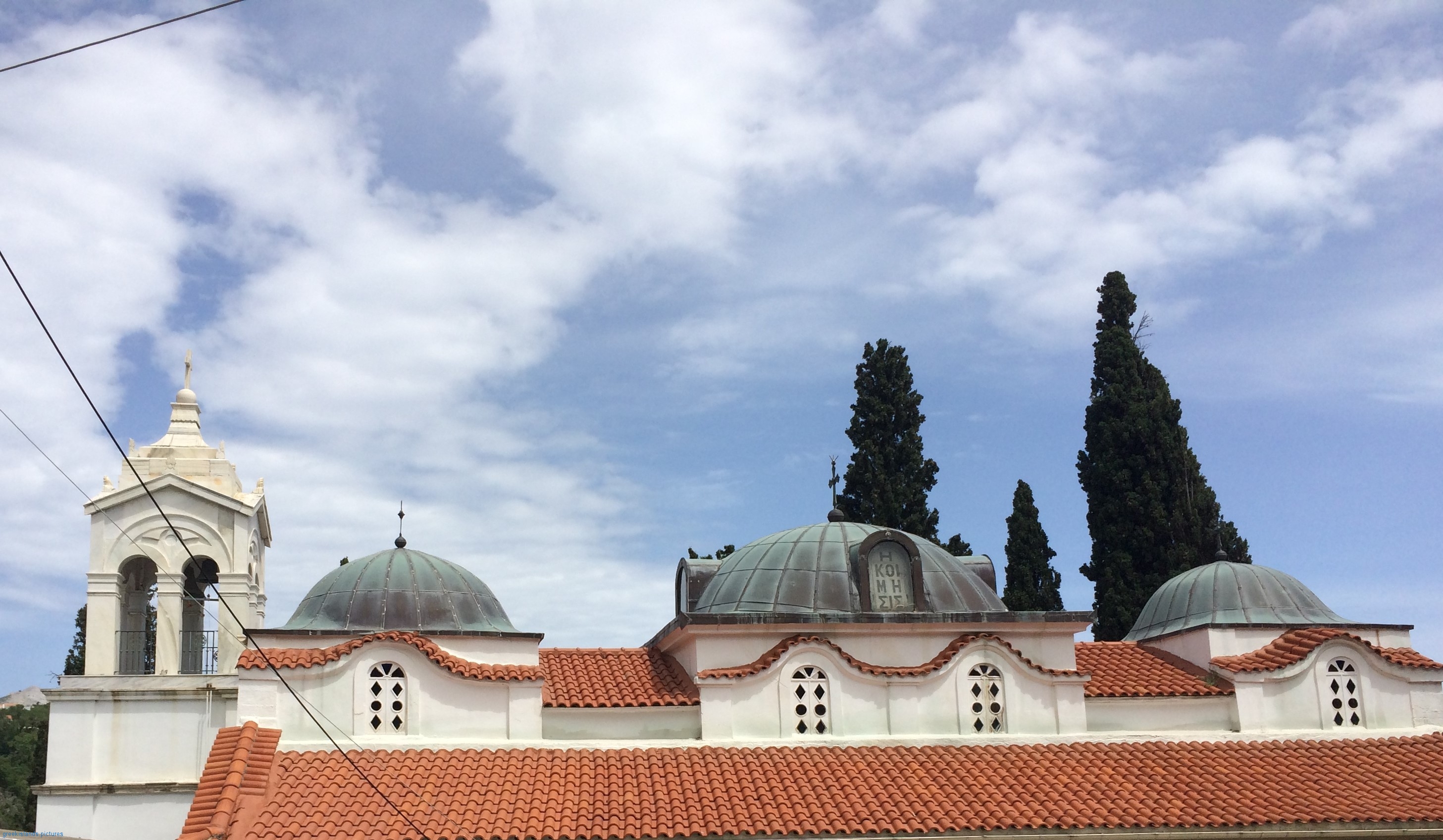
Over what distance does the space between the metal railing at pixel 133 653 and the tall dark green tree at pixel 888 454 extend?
16.3m

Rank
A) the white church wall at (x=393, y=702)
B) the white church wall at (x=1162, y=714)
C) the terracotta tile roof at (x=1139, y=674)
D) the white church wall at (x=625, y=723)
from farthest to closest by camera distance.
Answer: the terracotta tile roof at (x=1139, y=674)
the white church wall at (x=1162, y=714)
the white church wall at (x=625, y=723)
the white church wall at (x=393, y=702)

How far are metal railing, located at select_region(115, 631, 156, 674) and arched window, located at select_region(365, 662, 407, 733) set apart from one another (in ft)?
17.5

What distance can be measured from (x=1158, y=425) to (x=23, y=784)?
158 ft

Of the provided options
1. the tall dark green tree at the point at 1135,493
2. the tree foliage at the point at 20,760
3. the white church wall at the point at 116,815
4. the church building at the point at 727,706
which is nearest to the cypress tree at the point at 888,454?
the tall dark green tree at the point at 1135,493

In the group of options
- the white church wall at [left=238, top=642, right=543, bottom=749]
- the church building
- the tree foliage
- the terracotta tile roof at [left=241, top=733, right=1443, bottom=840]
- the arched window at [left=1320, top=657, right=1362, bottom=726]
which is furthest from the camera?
the tree foliage

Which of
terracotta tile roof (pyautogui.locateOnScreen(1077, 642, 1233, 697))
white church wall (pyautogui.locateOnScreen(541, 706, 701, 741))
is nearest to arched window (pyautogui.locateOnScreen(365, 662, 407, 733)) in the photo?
white church wall (pyautogui.locateOnScreen(541, 706, 701, 741))

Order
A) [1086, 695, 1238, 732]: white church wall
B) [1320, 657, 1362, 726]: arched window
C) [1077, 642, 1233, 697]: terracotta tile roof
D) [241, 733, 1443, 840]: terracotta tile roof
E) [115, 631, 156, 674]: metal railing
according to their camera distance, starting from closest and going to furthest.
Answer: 1. [241, 733, 1443, 840]: terracotta tile roof
2. [1086, 695, 1238, 732]: white church wall
3. [1077, 642, 1233, 697]: terracotta tile roof
4. [1320, 657, 1362, 726]: arched window
5. [115, 631, 156, 674]: metal railing

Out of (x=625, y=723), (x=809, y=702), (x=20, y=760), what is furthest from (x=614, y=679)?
(x=20, y=760)

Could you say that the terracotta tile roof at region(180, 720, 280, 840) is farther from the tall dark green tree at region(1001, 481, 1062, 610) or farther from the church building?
the tall dark green tree at region(1001, 481, 1062, 610)

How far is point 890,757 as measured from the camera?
16.8 m

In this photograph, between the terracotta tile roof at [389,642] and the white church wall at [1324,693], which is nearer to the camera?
the terracotta tile roof at [389,642]

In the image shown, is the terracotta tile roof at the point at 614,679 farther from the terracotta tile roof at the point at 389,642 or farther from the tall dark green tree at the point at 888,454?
the tall dark green tree at the point at 888,454

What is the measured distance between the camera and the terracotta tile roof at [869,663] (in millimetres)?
17359

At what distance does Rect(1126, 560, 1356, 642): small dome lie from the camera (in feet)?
65.6
